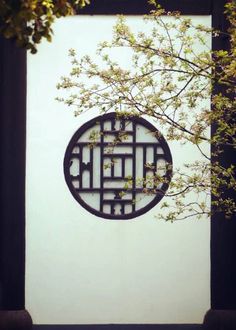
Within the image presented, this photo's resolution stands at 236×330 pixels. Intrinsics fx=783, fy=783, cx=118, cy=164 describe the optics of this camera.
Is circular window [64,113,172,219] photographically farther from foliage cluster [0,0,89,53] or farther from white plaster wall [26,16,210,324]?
foliage cluster [0,0,89,53]

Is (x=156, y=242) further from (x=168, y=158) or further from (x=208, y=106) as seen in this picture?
(x=208, y=106)

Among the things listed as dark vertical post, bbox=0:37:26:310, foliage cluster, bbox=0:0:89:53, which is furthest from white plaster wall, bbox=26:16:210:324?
foliage cluster, bbox=0:0:89:53

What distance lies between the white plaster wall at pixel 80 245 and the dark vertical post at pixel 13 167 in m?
0.11

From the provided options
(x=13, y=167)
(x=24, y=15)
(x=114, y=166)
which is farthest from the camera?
(x=114, y=166)

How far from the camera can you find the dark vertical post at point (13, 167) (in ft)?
33.8

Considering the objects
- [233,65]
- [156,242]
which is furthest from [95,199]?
[233,65]

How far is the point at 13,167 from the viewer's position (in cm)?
1032

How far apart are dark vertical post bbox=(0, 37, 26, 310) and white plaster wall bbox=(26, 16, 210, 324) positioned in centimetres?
11

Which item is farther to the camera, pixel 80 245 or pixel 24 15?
pixel 80 245

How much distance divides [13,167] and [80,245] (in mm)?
1362

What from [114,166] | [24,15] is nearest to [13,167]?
[114,166]

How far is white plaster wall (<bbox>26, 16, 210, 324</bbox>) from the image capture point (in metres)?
10.4

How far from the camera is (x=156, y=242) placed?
1045cm

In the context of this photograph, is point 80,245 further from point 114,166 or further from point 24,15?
point 24,15
